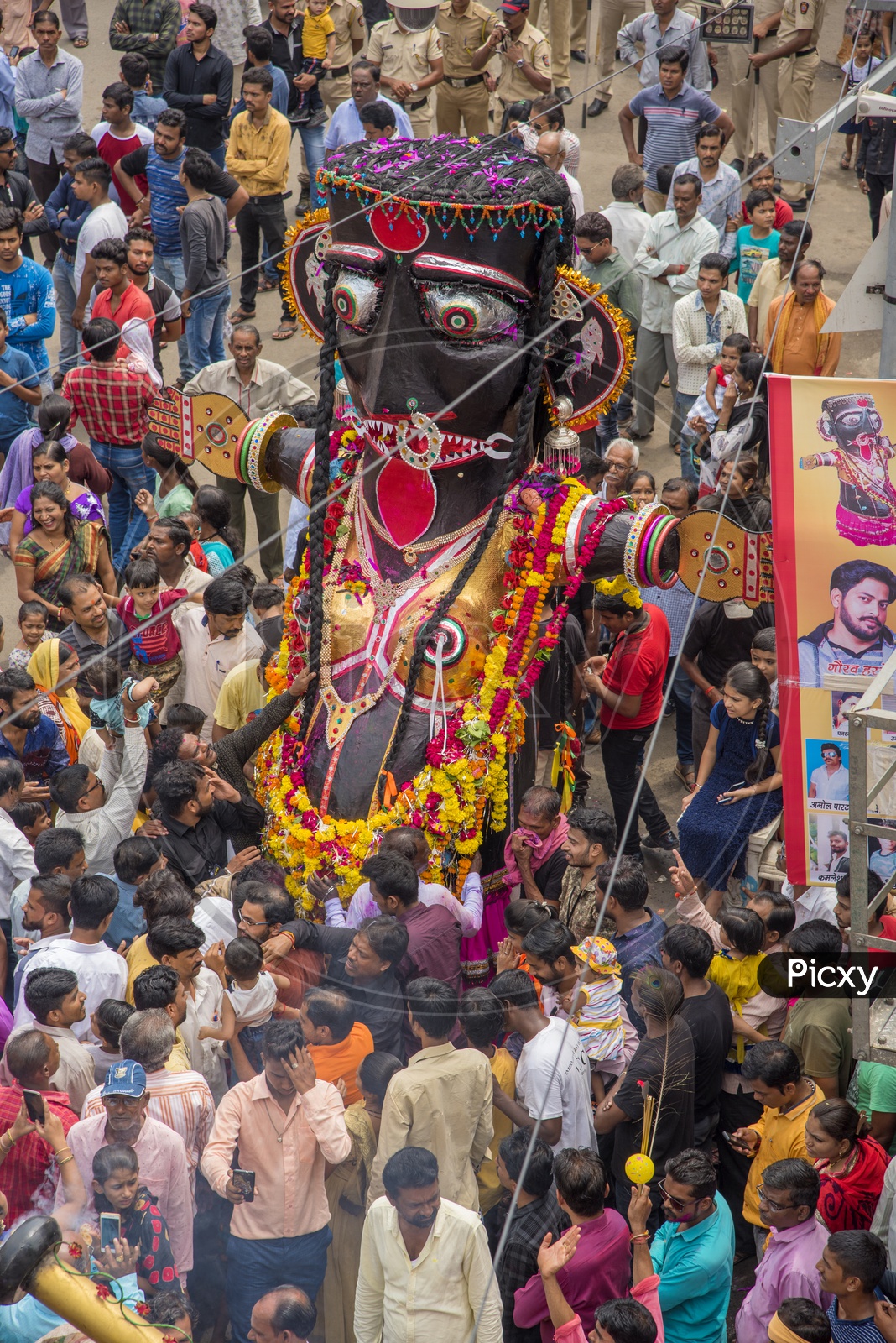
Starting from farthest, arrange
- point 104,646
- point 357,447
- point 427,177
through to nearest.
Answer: point 104,646, point 357,447, point 427,177

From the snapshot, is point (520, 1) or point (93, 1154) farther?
point (520, 1)

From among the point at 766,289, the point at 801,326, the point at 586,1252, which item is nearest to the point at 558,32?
the point at 766,289

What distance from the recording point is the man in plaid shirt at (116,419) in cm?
956

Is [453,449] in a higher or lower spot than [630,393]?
higher

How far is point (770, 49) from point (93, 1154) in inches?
376

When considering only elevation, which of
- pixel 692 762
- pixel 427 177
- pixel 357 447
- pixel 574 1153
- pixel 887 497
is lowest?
pixel 692 762

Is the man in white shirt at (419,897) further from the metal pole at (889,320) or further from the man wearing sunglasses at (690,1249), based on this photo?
the metal pole at (889,320)

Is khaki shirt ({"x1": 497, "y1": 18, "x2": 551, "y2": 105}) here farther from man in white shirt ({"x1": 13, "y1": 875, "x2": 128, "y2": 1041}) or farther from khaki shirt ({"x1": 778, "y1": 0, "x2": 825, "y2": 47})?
man in white shirt ({"x1": 13, "y1": 875, "x2": 128, "y2": 1041})

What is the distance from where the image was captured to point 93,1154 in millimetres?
5152

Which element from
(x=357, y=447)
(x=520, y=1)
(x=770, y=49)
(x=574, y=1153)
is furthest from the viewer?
(x=520, y=1)

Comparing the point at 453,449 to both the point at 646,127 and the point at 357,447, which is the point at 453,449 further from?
the point at 646,127

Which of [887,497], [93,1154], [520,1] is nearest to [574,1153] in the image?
[93,1154]

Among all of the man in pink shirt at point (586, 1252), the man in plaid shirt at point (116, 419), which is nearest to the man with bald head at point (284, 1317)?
the man in pink shirt at point (586, 1252)

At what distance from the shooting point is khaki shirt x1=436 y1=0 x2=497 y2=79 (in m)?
12.9
